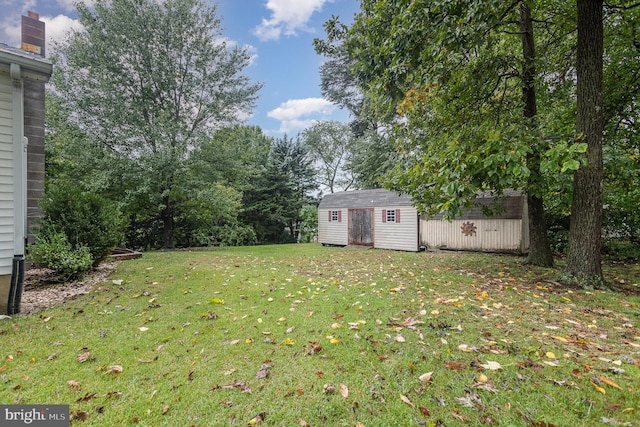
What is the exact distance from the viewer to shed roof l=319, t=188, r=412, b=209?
1264 centimetres

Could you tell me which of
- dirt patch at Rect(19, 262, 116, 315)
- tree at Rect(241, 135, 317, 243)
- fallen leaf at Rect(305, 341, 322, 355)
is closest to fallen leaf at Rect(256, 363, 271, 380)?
fallen leaf at Rect(305, 341, 322, 355)

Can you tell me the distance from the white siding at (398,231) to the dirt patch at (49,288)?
33.1 feet

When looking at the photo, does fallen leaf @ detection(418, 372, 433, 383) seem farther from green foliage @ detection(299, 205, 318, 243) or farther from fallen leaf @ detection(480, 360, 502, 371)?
green foliage @ detection(299, 205, 318, 243)

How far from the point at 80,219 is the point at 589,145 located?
30.3 ft

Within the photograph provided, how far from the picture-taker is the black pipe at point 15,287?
3885mm

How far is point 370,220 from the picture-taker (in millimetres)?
13680

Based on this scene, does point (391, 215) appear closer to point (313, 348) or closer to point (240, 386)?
point (313, 348)

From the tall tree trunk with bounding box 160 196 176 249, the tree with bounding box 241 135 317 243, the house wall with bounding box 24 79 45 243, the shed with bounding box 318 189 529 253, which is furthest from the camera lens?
the tree with bounding box 241 135 317 243

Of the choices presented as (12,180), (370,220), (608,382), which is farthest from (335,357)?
(370,220)

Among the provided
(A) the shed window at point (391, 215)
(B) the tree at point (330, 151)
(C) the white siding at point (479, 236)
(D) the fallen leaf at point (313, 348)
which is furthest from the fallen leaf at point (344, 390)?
(B) the tree at point (330, 151)

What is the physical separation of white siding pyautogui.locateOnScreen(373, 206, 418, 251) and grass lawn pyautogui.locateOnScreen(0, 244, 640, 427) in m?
7.17

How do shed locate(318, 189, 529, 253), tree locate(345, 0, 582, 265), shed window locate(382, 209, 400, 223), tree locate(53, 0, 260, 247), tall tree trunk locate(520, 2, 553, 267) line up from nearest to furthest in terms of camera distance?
tree locate(345, 0, 582, 265)
tall tree trunk locate(520, 2, 553, 267)
shed locate(318, 189, 529, 253)
tree locate(53, 0, 260, 247)
shed window locate(382, 209, 400, 223)

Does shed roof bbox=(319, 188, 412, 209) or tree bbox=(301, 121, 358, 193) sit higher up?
tree bbox=(301, 121, 358, 193)

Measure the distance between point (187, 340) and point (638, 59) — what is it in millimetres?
10478
